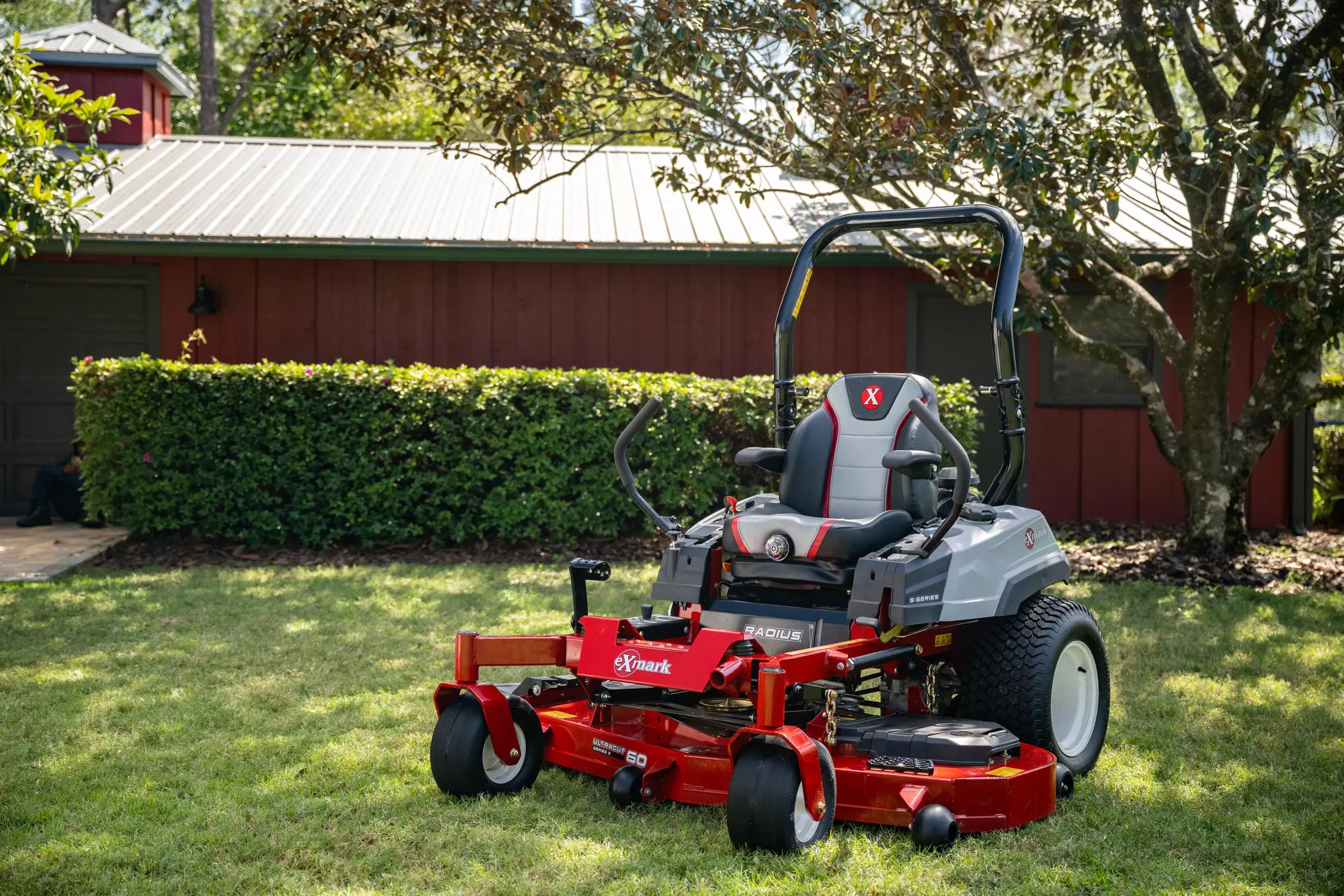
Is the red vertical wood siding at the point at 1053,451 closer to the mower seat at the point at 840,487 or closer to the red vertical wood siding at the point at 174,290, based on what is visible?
the mower seat at the point at 840,487

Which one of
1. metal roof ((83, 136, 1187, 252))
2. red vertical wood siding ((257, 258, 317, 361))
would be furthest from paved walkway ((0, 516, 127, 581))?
metal roof ((83, 136, 1187, 252))

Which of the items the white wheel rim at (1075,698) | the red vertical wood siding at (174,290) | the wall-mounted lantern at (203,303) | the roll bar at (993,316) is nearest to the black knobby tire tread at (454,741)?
the roll bar at (993,316)

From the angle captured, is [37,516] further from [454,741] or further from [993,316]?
[993,316]

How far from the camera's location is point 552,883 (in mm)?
3529

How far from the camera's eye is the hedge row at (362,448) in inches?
380

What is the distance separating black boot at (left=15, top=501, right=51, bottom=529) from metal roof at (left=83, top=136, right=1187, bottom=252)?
2460 millimetres

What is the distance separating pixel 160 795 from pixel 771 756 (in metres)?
2.19

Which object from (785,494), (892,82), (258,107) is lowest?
(785,494)

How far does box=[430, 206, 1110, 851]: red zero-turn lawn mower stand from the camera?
3.84 meters

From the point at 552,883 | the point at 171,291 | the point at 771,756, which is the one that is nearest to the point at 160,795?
the point at 552,883

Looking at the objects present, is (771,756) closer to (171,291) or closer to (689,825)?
(689,825)

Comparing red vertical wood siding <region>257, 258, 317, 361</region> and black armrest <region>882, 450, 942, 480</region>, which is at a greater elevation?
red vertical wood siding <region>257, 258, 317, 361</region>

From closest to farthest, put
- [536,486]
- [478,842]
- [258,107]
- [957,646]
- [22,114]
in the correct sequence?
1. [478,842]
2. [957,646]
3. [22,114]
4. [536,486]
5. [258,107]

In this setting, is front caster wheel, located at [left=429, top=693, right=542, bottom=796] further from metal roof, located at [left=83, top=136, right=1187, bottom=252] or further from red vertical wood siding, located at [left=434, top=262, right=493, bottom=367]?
red vertical wood siding, located at [left=434, top=262, right=493, bottom=367]
